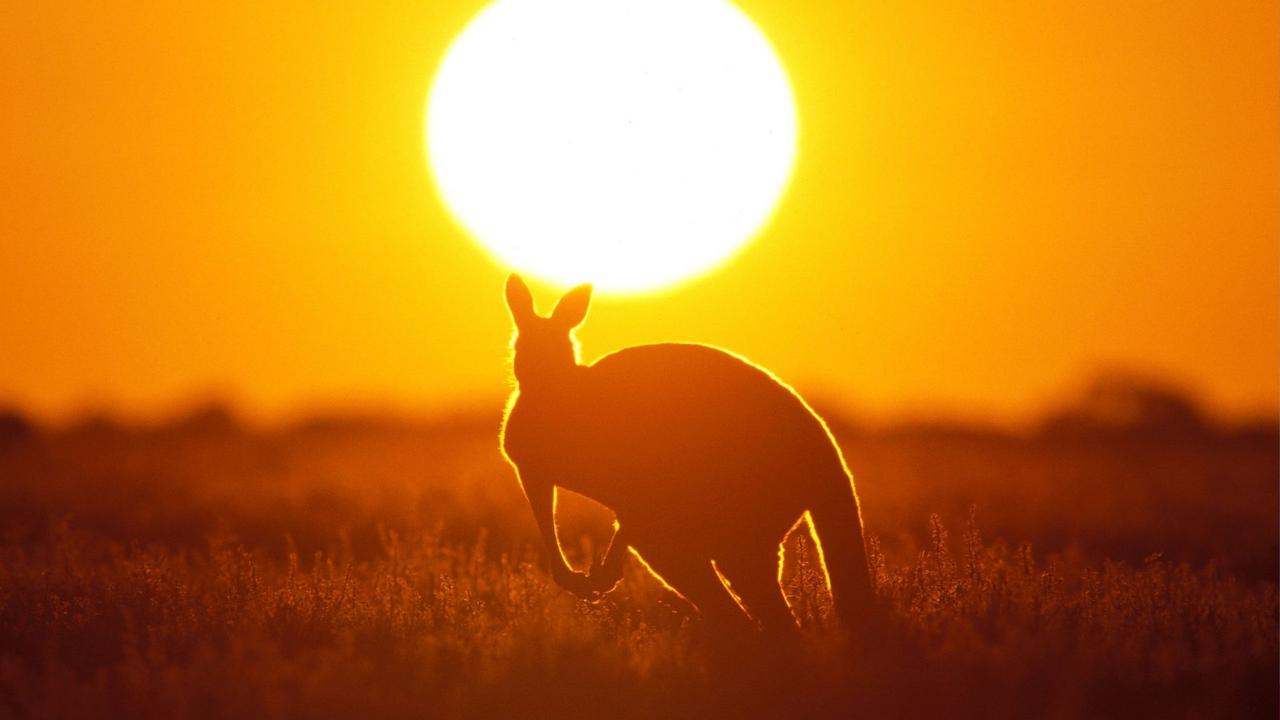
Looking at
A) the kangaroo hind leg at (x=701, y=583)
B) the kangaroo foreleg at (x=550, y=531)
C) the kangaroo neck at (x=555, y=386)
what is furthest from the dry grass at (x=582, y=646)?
the kangaroo neck at (x=555, y=386)

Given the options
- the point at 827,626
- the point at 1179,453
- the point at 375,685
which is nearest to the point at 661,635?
the point at 827,626

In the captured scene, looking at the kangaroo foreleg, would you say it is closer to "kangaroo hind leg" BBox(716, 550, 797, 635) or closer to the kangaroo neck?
the kangaroo neck

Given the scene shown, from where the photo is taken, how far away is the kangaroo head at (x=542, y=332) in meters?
8.02

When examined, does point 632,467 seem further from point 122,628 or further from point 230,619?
point 122,628

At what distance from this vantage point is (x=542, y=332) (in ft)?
26.5

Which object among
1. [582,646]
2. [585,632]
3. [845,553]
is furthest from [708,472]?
[585,632]

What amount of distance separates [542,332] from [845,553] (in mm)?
1708

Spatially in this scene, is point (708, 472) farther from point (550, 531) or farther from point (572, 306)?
point (572, 306)

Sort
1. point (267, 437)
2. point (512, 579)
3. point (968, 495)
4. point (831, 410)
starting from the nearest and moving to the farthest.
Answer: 1. point (512, 579)
2. point (968, 495)
3. point (267, 437)
4. point (831, 410)

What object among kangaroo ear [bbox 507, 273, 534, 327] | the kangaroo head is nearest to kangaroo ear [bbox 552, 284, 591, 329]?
the kangaroo head

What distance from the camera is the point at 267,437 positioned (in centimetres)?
3641

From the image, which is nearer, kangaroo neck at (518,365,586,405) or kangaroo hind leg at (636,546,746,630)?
kangaroo hind leg at (636,546,746,630)

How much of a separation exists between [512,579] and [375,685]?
2.10 metres

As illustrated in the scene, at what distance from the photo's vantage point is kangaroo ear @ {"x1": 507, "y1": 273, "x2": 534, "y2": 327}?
26.6 ft
